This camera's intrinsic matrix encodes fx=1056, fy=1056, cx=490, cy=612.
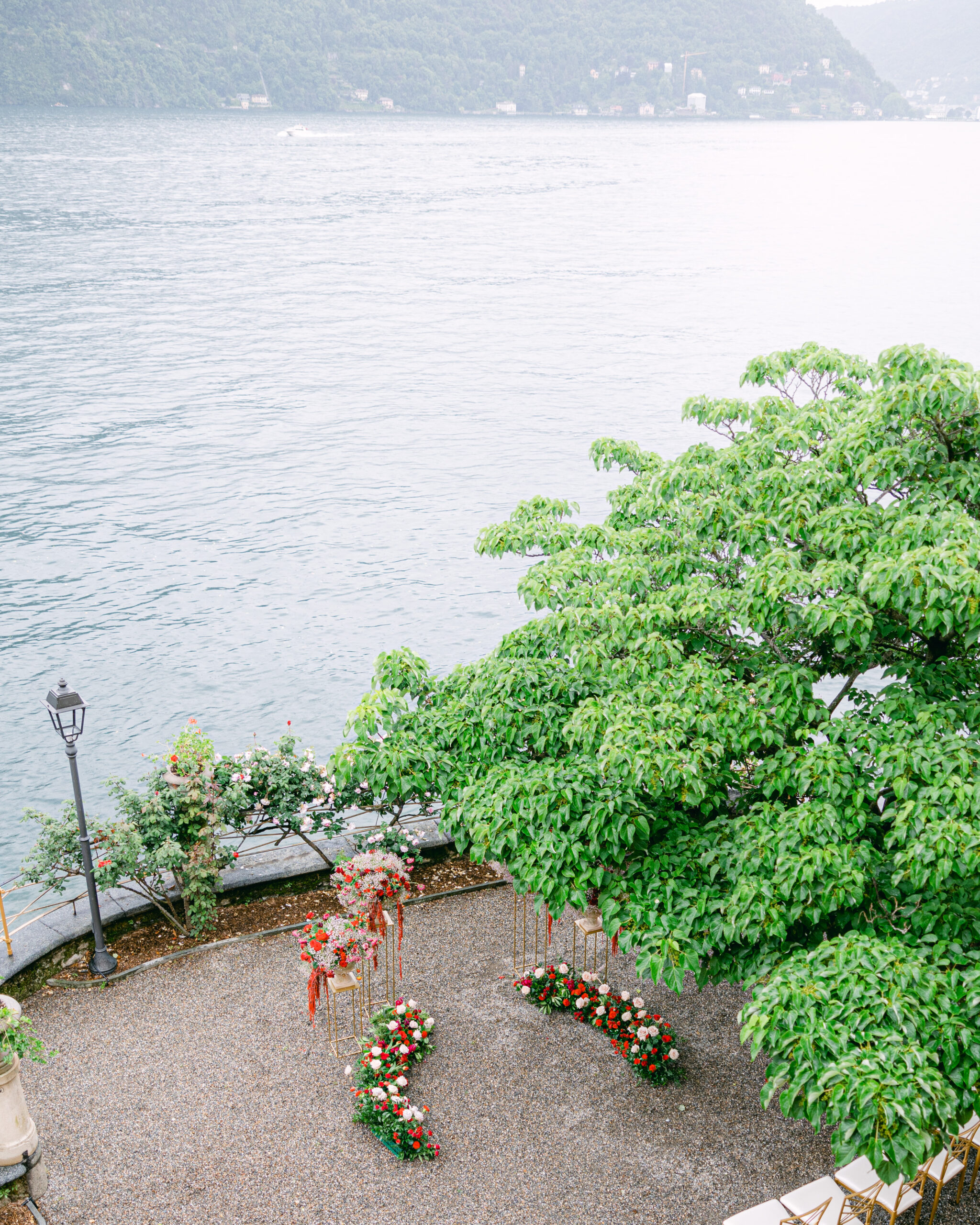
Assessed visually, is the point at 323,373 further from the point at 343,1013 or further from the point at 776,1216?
the point at 776,1216

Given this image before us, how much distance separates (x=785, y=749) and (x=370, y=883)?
206 inches

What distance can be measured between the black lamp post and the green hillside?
170 meters

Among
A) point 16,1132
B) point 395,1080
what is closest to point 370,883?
point 395,1080


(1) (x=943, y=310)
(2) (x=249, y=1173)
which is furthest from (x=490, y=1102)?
(1) (x=943, y=310)

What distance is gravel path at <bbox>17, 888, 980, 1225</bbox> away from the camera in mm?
10281

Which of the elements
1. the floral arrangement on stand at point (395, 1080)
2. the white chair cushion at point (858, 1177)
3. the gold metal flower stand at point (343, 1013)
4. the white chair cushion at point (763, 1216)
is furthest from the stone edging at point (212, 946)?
the white chair cushion at point (858, 1177)

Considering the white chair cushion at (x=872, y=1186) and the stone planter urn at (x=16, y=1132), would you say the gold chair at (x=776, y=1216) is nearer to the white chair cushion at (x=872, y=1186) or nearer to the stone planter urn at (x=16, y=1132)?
the white chair cushion at (x=872, y=1186)

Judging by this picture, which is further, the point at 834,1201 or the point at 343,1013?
the point at 343,1013

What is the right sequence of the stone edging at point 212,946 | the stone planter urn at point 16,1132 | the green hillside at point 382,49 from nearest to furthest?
the stone planter urn at point 16,1132, the stone edging at point 212,946, the green hillside at point 382,49

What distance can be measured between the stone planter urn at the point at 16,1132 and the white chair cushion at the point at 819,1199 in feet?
23.3

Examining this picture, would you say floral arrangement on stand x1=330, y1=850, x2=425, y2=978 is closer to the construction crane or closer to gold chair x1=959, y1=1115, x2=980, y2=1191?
gold chair x1=959, y1=1115, x2=980, y2=1191

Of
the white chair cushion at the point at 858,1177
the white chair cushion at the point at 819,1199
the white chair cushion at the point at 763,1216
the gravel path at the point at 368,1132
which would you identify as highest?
the white chair cushion at the point at 858,1177

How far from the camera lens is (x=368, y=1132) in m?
11.0

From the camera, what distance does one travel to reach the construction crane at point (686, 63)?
191250mm
